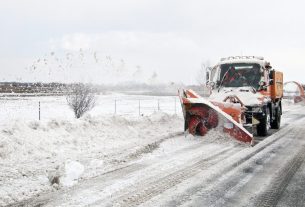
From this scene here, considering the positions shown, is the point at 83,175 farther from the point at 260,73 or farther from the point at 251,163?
the point at 260,73

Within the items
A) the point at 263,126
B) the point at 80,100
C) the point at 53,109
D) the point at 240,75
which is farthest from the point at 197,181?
the point at 53,109

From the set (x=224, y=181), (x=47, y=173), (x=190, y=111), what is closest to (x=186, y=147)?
(x=190, y=111)

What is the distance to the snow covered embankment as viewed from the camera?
6.59m

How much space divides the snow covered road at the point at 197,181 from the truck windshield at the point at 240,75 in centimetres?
365

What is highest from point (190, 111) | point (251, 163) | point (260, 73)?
point (260, 73)

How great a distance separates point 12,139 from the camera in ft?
30.9

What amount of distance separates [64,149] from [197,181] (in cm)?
423

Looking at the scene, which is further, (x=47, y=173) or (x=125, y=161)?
(x=125, y=161)

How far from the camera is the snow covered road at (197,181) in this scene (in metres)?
5.59

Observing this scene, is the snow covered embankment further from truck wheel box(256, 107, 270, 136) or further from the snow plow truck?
truck wheel box(256, 107, 270, 136)

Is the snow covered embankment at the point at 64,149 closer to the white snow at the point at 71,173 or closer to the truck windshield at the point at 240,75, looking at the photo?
the white snow at the point at 71,173

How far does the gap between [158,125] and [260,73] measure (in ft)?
14.1

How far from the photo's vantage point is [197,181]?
6.74 m

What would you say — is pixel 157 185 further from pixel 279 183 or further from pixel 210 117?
pixel 210 117
